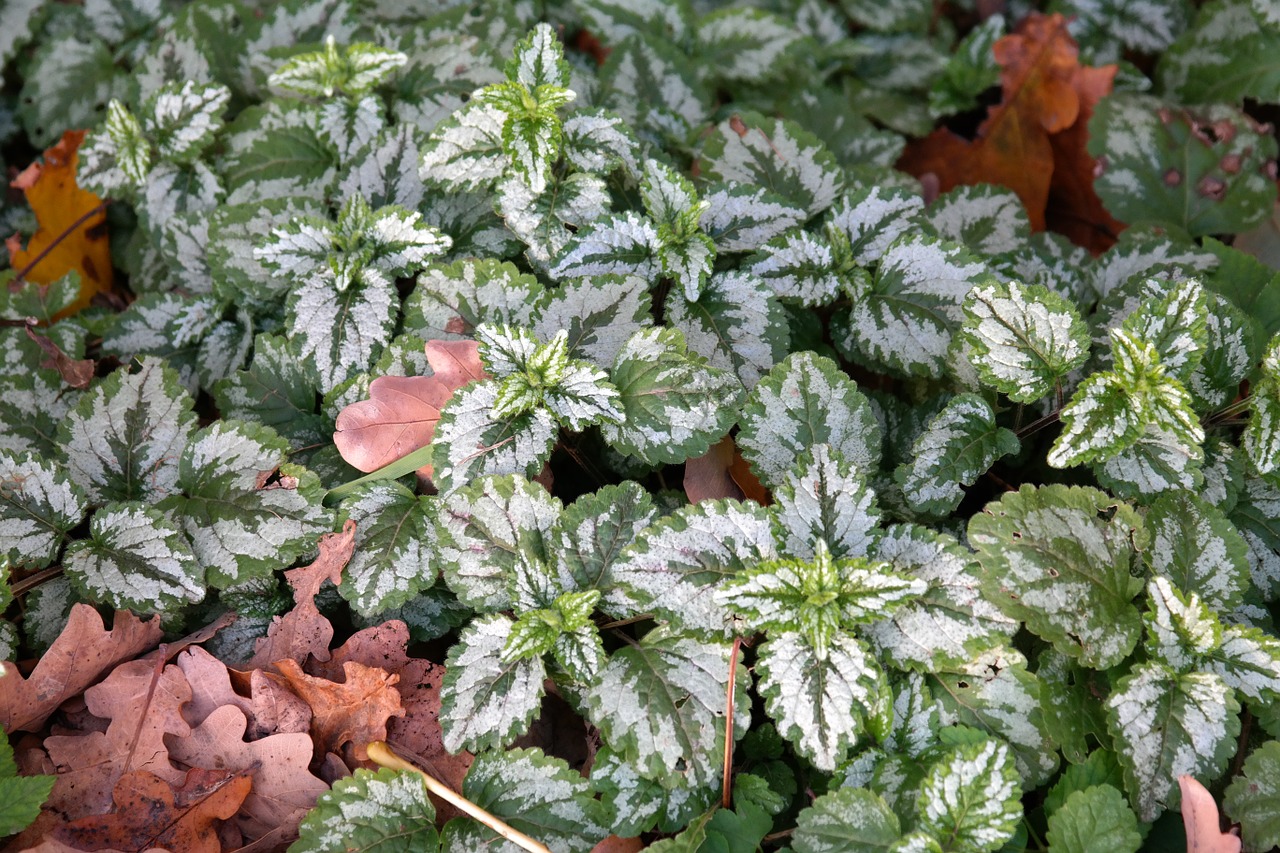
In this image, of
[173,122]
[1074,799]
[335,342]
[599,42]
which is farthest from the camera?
[599,42]

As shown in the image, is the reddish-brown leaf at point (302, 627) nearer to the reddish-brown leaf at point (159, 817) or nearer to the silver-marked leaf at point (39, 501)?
the reddish-brown leaf at point (159, 817)

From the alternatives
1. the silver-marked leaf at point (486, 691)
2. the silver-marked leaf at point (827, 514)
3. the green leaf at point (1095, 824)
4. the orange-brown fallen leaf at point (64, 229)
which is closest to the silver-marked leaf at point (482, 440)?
the silver-marked leaf at point (486, 691)

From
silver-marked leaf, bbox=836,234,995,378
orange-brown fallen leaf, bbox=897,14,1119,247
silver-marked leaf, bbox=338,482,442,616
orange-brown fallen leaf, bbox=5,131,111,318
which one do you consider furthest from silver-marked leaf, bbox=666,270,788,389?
orange-brown fallen leaf, bbox=5,131,111,318

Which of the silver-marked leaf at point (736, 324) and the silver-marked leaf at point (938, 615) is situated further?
the silver-marked leaf at point (736, 324)

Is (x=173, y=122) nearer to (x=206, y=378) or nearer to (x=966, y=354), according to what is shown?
(x=206, y=378)

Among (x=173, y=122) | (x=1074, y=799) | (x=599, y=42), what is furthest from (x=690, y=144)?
(x=1074, y=799)

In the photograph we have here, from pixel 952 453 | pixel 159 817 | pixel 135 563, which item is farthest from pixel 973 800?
pixel 135 563
